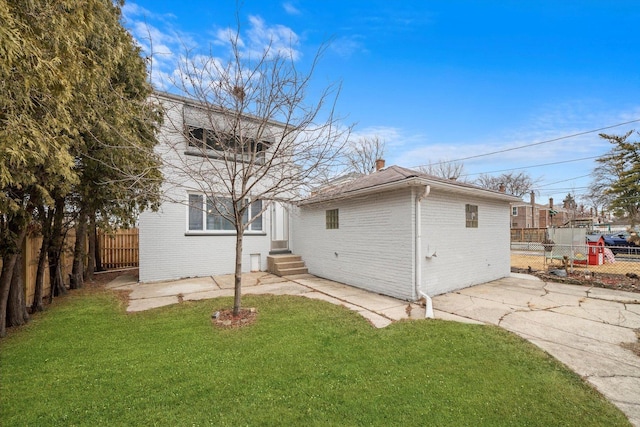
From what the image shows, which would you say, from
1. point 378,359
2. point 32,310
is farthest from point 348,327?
point 32,310

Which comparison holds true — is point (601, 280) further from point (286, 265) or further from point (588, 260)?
point (286, 265)

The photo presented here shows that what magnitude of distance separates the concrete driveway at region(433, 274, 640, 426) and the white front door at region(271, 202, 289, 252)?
6418 mm

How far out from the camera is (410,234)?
243 inches

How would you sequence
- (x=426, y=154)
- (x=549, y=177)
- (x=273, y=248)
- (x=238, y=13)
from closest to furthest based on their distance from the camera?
(x=238, y=13) → (x=273, y=248) → (x=426, y=154) → (x=549, y=177)

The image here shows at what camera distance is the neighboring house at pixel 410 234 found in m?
6.26

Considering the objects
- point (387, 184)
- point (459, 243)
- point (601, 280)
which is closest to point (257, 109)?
point (387, 184)

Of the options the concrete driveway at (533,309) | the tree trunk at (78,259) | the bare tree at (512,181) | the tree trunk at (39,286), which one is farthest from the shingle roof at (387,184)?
the bare tree at (512,181)

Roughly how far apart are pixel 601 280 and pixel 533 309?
184 inches

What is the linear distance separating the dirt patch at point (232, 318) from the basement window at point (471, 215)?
6199 millimetres

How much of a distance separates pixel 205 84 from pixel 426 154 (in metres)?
23.8

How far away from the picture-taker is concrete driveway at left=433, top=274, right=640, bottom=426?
3041 millimetres

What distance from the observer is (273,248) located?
35.8 ft

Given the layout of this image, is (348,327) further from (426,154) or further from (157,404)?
(426,154)

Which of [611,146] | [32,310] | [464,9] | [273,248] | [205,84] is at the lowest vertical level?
[32,310]
